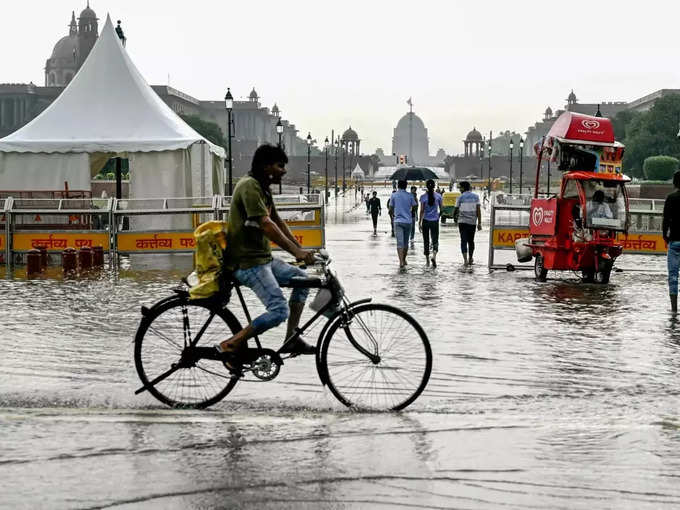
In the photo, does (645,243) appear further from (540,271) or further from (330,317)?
(330,317)

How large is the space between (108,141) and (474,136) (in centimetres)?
17017

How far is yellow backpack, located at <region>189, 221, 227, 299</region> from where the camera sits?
6551mm

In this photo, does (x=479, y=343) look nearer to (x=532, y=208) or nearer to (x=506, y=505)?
(x=506, y=505)

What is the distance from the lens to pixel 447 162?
183 m

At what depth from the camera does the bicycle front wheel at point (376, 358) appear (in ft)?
21.6

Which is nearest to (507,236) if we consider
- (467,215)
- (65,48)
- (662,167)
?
(467,215)

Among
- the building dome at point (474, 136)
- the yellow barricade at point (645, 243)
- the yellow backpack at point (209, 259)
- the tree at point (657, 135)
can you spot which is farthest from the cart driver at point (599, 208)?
the building dome at point (474, 136)

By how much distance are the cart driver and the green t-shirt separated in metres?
10.6

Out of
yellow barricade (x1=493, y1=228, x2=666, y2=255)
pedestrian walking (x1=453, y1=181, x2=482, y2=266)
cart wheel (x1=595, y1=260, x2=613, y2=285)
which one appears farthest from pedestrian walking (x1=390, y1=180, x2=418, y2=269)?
cart wheel (x1=595, y1=260, x2=613, y2=285)

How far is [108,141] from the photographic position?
2500cm

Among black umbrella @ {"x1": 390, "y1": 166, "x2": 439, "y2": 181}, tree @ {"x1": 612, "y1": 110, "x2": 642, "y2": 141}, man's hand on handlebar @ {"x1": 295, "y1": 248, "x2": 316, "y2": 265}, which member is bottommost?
man's hand on handlebar @ {"x1": 295, "y1": 248, "x2": 316, "y2": 265}

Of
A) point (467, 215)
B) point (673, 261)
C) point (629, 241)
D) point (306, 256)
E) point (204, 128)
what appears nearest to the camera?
point (306, 256)

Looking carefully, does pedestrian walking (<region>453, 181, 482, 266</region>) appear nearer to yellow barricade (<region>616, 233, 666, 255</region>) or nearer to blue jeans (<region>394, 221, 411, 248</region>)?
blue jeans (<region>394, 221, 411, 248</region>)

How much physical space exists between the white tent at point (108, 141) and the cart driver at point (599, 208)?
39.8ft
